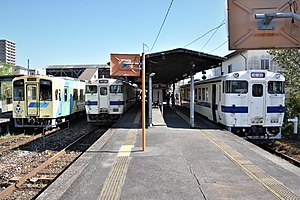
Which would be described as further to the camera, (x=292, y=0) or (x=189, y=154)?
(x=189, y=154)

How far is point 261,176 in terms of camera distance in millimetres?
5570

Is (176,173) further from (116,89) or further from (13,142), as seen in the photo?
(116,89)

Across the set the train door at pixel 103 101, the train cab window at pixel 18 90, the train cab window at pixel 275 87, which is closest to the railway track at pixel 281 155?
the train cab window at pixel 275 87

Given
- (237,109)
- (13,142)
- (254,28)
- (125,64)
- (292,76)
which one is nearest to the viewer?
(254,28)

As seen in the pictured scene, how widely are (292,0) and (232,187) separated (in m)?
3.44

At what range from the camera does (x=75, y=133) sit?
14.5m

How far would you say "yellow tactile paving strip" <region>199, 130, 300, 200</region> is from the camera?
4625mm

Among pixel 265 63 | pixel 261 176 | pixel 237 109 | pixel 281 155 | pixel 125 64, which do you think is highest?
pixel 265 63

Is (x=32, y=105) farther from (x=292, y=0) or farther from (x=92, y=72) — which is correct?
(x=92, y=72)

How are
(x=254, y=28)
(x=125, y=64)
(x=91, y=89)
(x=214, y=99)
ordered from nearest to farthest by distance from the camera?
(x=254, y=28) < (x=125, y=64) < (x=214, y=99) < (x=91, y=89)

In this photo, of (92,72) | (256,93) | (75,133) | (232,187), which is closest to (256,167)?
(232,187)

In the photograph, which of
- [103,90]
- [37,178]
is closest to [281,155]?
[37,178]

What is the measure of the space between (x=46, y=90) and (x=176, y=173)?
10.3 m

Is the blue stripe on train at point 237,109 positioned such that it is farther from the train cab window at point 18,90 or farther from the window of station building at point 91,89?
the train cab window at point 18,90
